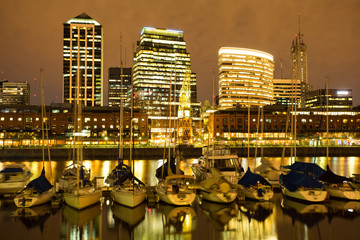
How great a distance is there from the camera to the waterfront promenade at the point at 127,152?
237 ft

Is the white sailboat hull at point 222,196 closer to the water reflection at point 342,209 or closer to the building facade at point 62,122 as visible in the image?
the water reflection at point 342,209

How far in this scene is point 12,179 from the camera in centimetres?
3039

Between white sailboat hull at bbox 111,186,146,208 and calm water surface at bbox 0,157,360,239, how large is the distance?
0.51 meters

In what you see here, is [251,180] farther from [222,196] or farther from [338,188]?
[338,188]

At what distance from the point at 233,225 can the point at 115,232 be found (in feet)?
26.5

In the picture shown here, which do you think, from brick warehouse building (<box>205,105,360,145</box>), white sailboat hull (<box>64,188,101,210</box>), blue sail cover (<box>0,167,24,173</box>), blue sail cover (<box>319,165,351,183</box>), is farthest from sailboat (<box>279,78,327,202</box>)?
brick warehouse building (<box>205,105,360,145</box>)

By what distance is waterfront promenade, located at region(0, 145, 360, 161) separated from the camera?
72.1m

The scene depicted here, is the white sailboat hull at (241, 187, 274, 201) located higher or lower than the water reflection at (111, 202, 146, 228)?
higher

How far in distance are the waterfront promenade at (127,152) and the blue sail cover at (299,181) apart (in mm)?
37928

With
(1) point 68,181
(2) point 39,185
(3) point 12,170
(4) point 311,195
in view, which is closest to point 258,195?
(4) point 311,195

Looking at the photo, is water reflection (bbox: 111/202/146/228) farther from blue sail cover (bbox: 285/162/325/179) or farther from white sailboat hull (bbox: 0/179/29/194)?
blue sail cover (bbox: 285/162/325/179)

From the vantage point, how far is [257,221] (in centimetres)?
2259

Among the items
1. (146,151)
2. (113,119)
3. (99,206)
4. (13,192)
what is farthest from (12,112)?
(99,206)

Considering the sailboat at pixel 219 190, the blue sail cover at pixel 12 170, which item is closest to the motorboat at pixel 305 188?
the sailboat at pixel 219 190
